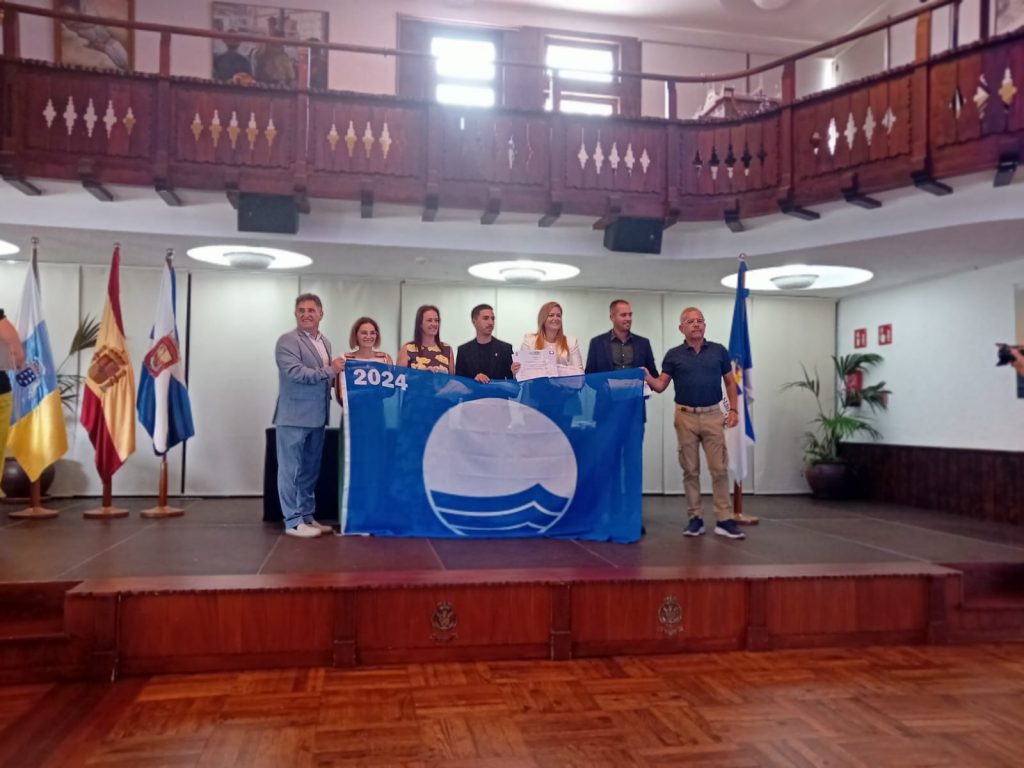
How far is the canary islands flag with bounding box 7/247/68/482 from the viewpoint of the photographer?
5297 mm

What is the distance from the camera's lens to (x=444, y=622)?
3.18 m

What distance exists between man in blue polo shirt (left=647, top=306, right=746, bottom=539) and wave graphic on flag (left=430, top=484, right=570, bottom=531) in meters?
1.01

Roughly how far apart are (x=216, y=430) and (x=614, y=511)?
4.35 metres

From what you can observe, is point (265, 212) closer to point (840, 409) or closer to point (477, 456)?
point (477, 456)

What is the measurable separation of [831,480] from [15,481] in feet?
24.7

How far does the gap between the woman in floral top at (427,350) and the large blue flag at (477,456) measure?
0.23 metres

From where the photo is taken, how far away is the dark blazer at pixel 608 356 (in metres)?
4.82

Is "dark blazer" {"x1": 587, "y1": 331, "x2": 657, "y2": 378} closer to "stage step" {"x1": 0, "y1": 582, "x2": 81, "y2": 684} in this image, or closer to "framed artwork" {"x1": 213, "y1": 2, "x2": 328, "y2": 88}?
"stage step" {"x1": 0, "y1": 582, "x2": 81, "y2": 684}

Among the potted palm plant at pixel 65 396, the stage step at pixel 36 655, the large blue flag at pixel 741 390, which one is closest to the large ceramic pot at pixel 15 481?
the potted palm plant at pixel 65 396

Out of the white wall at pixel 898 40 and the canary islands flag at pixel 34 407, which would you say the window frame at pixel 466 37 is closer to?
the white wall at pixel 898 40

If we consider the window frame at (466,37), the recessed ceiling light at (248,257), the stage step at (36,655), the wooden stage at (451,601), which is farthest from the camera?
the window frame at (466,37)

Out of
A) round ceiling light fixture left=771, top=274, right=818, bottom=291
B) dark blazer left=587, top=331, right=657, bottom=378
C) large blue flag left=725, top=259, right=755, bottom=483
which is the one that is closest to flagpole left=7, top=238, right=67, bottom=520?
dark blazer left=587, top=331, right=657, bottom=378

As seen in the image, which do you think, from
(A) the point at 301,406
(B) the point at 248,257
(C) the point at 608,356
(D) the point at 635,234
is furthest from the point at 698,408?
(B) the point at 248,257

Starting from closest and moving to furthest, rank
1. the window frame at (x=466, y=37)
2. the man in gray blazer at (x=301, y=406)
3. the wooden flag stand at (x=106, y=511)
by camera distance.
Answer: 1. the man in gray blazer at (x=301, y=406)
2. the wooden flag stand at (x=106, y=511)
3. the window frame at (x=466, y=37)
